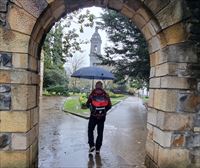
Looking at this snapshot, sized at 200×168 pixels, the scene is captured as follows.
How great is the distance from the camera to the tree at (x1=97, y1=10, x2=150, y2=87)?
16578 millimetres

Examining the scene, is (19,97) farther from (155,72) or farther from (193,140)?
(193,140)

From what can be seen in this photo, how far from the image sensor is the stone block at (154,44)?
18.1 ft

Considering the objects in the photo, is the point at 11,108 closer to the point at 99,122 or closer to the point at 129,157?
the point at 99,122

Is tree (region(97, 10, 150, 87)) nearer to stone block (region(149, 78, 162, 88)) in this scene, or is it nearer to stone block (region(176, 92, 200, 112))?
stone block (region(149, 78, 162, 88))

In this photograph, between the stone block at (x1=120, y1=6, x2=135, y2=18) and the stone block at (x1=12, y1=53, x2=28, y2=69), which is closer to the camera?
the stone block at (x1=12, y1=53, x2=28, y2=69)

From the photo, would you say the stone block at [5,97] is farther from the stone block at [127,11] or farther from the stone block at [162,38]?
the stone block at [162,38]

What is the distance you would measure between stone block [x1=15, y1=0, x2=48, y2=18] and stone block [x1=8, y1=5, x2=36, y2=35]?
68 millimetres

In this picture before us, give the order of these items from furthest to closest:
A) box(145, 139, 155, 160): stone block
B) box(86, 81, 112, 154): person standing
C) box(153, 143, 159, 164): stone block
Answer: box(86, 81, 112, 154): person standing, box(145, 139, 155, 160): stone block, box(153, 143, 159, 164): stone block

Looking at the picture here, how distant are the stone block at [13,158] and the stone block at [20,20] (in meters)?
1.94

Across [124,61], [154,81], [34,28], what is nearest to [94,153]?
[154,81]

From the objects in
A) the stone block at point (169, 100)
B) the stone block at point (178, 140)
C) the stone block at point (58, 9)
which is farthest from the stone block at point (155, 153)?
the stone block at point (58, 9)

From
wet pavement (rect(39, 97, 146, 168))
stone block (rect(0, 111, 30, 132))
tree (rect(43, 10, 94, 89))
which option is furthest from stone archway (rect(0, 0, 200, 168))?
tree (rect(43, 10, 94, 89))

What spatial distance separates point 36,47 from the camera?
17.9 ft

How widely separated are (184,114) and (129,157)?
7.44 feet
